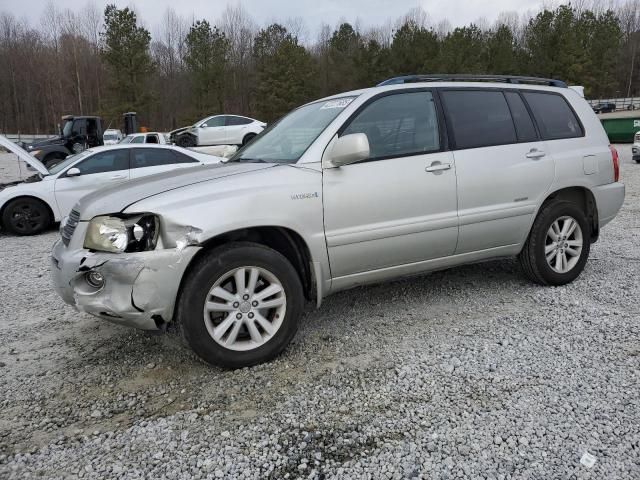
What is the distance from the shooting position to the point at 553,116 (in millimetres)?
4430

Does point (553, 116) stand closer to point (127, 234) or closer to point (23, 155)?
point (127, 234)

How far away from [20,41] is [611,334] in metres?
68.8

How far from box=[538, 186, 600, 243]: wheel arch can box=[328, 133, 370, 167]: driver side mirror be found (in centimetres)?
213

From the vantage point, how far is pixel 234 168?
135 inches

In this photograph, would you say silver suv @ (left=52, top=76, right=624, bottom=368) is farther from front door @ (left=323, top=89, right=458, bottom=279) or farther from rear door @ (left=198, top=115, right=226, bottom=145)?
rear door @ (left=198, top=115, right=226, bottom=145)

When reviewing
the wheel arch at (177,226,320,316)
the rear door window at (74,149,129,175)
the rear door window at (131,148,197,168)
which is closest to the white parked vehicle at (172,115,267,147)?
the rear door window at (131,148,197,168)

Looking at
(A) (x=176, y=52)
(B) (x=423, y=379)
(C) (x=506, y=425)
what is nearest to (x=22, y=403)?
(B) (x=423, y=379)

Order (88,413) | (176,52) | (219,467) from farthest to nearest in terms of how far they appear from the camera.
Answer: (176,52), (88,413), (219,467)

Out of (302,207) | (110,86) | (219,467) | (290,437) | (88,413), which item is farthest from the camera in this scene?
(110,86)

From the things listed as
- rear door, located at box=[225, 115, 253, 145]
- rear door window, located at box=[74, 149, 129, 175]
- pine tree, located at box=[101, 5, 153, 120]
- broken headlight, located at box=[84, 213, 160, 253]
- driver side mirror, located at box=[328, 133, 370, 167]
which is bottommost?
broken headlight, located at box=[84, 213, 160, 253]

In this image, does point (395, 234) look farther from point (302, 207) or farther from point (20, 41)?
point (20, 41)

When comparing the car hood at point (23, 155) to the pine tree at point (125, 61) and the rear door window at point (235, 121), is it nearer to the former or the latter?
the rear door window at point (235, 121)

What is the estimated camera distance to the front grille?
3.17 meters

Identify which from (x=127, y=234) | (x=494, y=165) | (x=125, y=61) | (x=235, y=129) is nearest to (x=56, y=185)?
(x=127, y=234)
